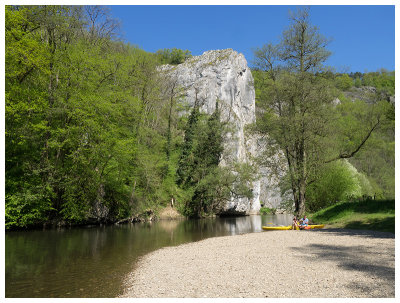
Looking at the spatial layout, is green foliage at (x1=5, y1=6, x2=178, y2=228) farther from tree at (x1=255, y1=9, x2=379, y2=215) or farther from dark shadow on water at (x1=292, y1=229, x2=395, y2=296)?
dark shadow on water at (x1=292, y1=229, x2=395, y2=296)

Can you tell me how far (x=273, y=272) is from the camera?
8.19 metres

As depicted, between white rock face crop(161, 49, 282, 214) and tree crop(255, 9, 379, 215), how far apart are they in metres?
33.6

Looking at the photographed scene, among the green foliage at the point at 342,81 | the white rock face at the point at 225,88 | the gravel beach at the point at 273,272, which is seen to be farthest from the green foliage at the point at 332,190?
the white rock face at the point at 225,88

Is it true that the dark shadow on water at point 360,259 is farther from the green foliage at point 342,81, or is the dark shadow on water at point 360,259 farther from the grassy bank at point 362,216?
the green foliage at point 342,81

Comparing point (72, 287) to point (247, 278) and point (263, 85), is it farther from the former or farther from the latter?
point (263, 85)

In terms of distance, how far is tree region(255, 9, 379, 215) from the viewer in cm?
2206

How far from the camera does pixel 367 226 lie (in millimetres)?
17922

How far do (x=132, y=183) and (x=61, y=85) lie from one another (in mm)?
11998

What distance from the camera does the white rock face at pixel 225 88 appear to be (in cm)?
6106

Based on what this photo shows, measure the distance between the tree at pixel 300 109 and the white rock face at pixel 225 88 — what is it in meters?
33.6

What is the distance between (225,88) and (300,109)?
42.9 metres

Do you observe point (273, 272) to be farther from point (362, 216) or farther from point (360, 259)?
point (362, 216)

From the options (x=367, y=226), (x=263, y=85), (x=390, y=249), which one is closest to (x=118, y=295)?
(x=390, y=249)

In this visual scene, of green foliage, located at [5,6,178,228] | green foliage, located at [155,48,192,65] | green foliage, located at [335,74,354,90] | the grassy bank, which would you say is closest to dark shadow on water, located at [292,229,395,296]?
the grassy bank
